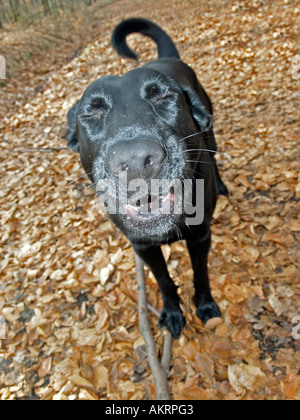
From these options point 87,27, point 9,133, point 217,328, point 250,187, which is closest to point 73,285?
point 217,328

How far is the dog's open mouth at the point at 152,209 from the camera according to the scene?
1.59 m

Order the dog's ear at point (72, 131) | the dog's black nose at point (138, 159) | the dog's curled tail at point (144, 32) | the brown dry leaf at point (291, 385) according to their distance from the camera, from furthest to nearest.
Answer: the dog's curled tail at point (144, 32), the dog's ear at point (72, 131), the brown dry leaf at point (291, 385), the dog's black nose at point (138, 159)

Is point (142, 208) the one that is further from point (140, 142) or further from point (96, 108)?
point (96, 108)

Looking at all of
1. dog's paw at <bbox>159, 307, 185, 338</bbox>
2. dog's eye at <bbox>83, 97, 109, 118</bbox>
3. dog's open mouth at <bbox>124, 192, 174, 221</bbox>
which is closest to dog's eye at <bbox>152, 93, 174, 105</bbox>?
dog's eye at <bbox>83, 97, 109, 118</bbox>

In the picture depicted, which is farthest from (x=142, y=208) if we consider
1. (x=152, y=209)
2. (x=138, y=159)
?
(x=138, y=159)

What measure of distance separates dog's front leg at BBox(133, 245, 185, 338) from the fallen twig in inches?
3.4

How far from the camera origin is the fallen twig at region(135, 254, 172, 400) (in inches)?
82.7

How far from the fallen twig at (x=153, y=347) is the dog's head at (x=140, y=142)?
36.0 inches

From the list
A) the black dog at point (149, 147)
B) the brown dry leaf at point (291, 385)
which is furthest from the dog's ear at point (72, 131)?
the brown dry leaf at point (291, 385)

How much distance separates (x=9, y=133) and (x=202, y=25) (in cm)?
681

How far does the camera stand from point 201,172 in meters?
2.08

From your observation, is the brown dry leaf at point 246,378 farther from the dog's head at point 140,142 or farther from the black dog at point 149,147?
the dog's head at point 140,142

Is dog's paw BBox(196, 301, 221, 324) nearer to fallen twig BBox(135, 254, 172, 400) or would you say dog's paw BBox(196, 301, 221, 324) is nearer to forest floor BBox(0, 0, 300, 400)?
forest floor BBox(0, 0, 300, 400)

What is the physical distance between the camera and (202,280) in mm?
2406
